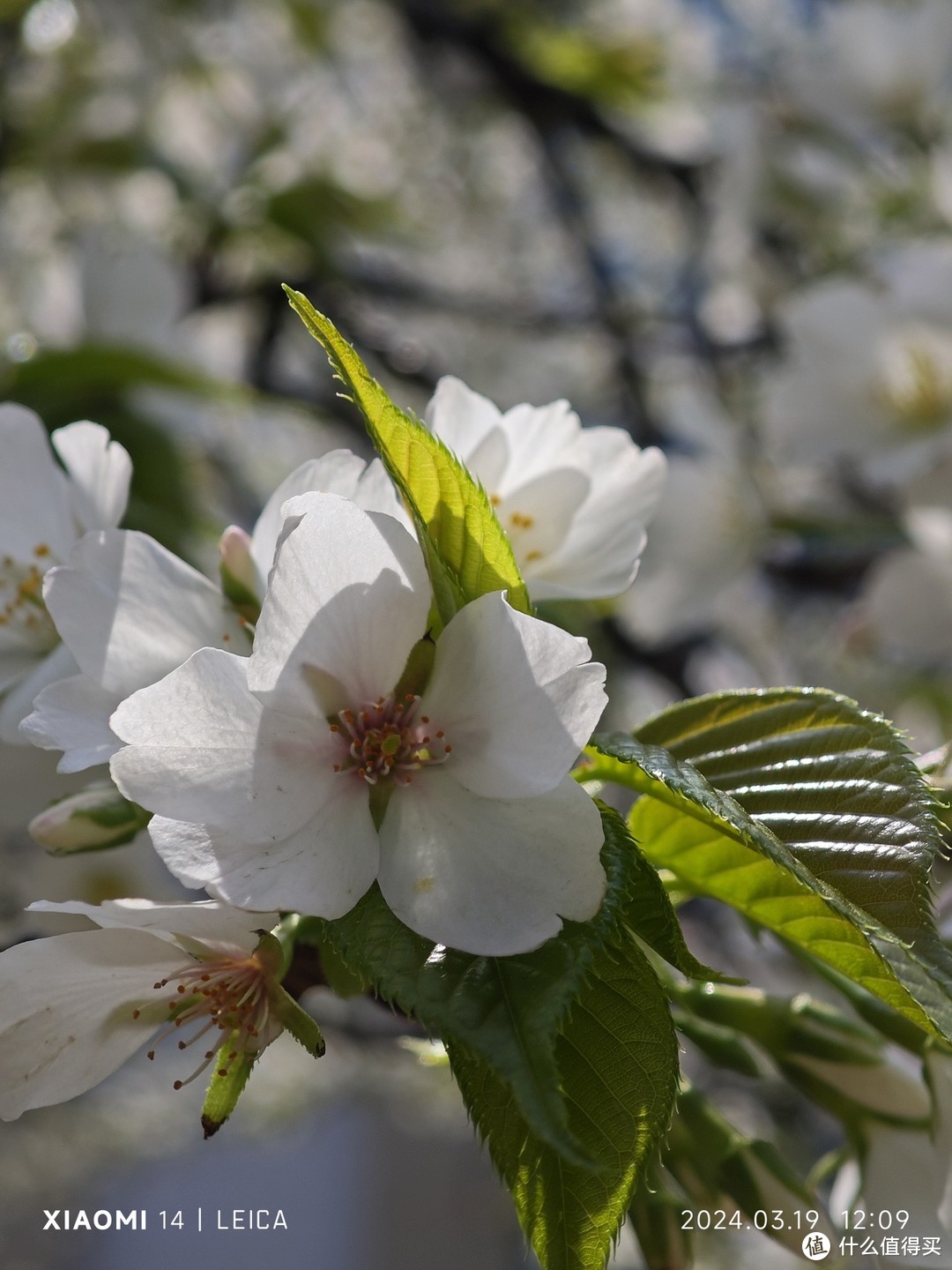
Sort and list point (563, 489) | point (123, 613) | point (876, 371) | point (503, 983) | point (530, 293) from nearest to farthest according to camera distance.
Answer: point (503, 983) < point (123, 613) < point (563, 489) < point (876, 371) < point (530, 293)

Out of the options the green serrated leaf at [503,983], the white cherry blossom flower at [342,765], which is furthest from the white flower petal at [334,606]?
the green serrated leaf at [503,983]

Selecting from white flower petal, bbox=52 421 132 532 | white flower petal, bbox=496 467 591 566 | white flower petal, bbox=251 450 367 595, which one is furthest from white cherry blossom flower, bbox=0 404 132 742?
white flower petal, bbox=496 467 591 566

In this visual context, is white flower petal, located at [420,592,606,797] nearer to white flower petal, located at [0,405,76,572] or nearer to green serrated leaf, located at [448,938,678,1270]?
green serrated leaf, located at [448,938,678,1270]

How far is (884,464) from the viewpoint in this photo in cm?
136

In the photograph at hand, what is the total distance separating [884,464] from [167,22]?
78.7 inches

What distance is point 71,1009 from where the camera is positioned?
54 centimetres

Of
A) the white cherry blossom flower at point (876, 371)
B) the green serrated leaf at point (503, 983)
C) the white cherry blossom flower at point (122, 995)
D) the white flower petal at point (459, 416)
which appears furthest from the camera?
the white cherry blossom flower at point (876, 371)

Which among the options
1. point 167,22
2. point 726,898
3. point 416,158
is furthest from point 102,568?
point 416,158

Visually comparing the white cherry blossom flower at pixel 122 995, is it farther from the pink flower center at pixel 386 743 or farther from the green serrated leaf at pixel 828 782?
the green serrated leaf at pixel 828 782

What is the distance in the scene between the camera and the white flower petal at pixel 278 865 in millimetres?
452

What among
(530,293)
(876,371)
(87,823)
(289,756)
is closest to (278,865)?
(289,756)

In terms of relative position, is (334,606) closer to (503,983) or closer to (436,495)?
(436,495)

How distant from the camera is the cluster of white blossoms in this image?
1.51ft

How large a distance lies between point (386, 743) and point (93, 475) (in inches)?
10.3
